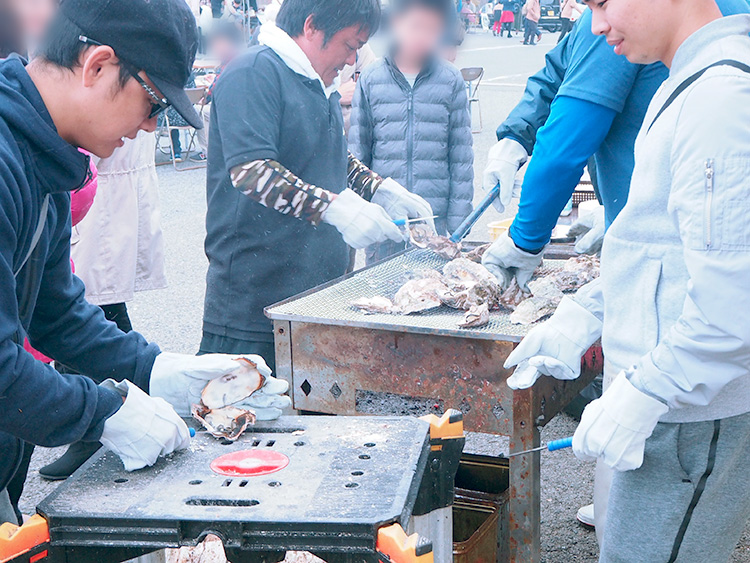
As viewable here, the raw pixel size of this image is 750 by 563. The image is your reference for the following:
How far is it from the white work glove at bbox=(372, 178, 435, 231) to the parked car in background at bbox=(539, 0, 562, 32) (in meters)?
24.9

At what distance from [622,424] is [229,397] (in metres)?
0.90

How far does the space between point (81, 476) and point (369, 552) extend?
0.65m

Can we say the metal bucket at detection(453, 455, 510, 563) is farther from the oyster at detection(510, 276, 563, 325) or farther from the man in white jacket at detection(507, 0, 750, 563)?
the man in white jacket at detection(507, 0, 750, 563)

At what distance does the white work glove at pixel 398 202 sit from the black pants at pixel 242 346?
958 mm

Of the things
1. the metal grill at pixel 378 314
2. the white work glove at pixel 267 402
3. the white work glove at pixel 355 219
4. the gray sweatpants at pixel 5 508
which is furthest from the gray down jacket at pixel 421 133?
the gray sweatpants at pixel 5 508

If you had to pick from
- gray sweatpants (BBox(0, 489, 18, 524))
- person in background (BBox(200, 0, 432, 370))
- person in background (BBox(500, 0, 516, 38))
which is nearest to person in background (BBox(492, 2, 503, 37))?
person in background (BBox(500, 0, 516, 38))

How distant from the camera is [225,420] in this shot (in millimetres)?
1821

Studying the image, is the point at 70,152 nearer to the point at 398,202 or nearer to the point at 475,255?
the point at 475,255

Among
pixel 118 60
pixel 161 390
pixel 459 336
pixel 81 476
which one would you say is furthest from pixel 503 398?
pixel 118 60

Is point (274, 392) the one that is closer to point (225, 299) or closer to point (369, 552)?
point (369, 552)

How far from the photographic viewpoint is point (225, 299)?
2920 mm

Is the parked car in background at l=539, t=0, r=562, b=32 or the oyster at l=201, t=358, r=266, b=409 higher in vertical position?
the parked car in background at l=539, t=0, r=562, b=32

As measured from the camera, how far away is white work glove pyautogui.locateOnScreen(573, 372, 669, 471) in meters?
1.56

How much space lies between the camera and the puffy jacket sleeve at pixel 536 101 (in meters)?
2.87
